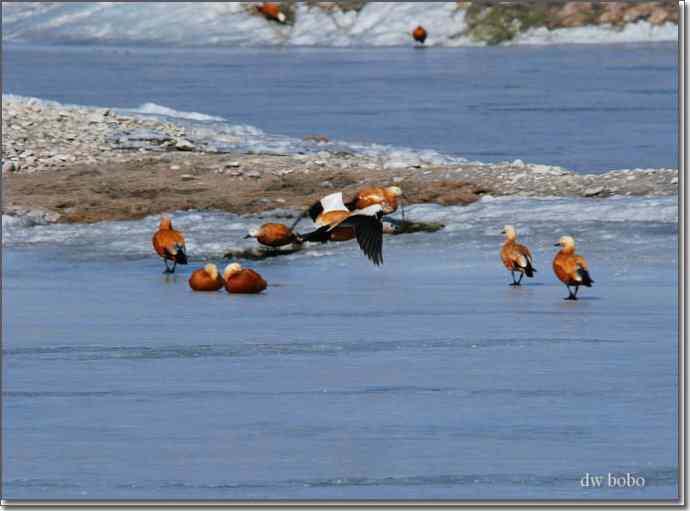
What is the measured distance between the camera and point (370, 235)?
11.5 metres

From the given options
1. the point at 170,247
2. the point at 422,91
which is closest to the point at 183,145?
the point at 170,247

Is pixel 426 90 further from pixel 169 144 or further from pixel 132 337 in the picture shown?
pixel 132 337

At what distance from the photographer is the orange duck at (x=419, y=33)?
128ft

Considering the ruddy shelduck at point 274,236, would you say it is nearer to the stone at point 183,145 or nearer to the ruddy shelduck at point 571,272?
the ruddy shelduck at point 571,272

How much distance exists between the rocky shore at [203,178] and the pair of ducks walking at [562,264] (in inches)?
153

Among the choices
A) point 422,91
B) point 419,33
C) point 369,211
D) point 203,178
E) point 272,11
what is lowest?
point 419,33

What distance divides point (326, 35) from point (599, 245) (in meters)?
28.3

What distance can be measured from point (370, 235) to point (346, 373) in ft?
10.2

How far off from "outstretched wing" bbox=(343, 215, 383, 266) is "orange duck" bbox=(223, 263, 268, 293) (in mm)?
794

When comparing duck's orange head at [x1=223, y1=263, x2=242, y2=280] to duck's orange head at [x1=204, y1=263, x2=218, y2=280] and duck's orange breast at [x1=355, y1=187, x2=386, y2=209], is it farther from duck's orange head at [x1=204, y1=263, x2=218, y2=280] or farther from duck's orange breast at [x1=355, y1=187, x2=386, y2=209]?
duck's orange breast at [x1=355, y1=187, x2=386, y2=209]

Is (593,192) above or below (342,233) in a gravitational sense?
below

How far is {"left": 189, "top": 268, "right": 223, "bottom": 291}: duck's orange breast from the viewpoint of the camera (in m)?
11.1

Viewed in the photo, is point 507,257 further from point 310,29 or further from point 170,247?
point 310,29

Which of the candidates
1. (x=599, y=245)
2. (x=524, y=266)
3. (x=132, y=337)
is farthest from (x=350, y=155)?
(x=132, y=337)
